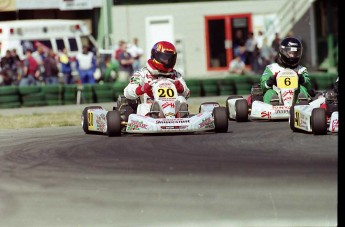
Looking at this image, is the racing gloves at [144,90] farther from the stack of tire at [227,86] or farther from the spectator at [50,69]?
the spectator at [50,69]

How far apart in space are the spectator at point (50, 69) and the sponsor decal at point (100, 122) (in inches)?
500

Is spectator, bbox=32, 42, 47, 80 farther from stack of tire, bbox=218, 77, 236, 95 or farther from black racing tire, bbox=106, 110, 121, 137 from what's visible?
black racing tire, bbox=106, 110, 121, 137

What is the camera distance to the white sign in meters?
33.0

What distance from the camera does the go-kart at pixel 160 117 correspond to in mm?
12742

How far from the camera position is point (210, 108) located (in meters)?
13.9

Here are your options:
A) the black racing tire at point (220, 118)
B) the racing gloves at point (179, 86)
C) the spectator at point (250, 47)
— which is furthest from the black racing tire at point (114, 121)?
the spectator at point (250, 47)

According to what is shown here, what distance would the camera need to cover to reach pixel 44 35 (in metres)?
28.3

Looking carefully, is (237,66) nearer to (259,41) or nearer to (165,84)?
(259,41)

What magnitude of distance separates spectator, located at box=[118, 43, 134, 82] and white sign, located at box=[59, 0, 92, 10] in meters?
6.28

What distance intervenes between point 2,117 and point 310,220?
13.0 metres

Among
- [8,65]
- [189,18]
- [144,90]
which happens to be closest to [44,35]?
[8,65]

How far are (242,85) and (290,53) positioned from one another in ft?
27.7

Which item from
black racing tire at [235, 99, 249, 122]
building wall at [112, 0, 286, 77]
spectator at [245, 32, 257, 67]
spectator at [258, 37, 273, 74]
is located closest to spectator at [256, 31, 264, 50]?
spectator at [245, 32, 257, 67]
